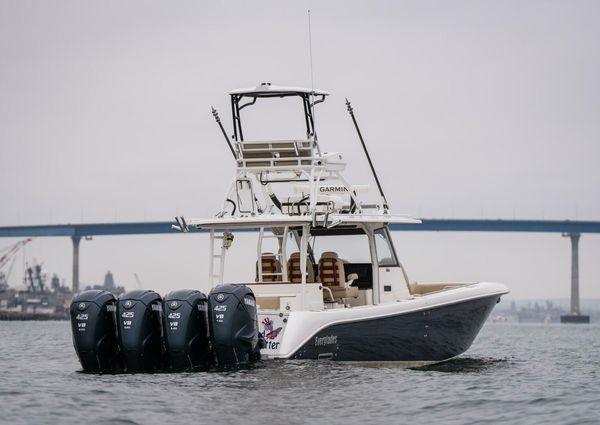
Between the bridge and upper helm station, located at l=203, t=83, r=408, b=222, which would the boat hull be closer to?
upper helm station, located at l=203, t=83, r=408, b=222

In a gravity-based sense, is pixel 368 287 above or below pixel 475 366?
above

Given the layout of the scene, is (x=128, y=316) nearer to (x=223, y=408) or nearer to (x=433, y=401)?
(x=223, y=408)

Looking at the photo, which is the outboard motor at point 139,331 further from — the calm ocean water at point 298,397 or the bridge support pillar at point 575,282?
the bridge support pillar at point 575,282

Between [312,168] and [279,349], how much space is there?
3627 millimetres

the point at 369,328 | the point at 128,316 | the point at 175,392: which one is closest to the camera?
the point at 175,392

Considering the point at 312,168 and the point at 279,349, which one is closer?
the point at 279,349

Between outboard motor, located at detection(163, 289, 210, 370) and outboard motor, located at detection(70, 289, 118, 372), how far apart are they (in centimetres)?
98

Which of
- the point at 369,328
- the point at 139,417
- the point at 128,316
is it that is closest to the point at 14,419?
the point at 139,417

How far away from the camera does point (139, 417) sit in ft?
50.5

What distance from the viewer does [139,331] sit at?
19000mm

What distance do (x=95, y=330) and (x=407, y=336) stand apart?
18.3 ft

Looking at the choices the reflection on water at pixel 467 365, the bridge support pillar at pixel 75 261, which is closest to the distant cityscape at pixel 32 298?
the bridge support pillar at pixel 75 261

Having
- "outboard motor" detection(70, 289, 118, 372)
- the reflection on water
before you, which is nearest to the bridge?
the reflection on water

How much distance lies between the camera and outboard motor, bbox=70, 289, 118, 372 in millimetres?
19219
